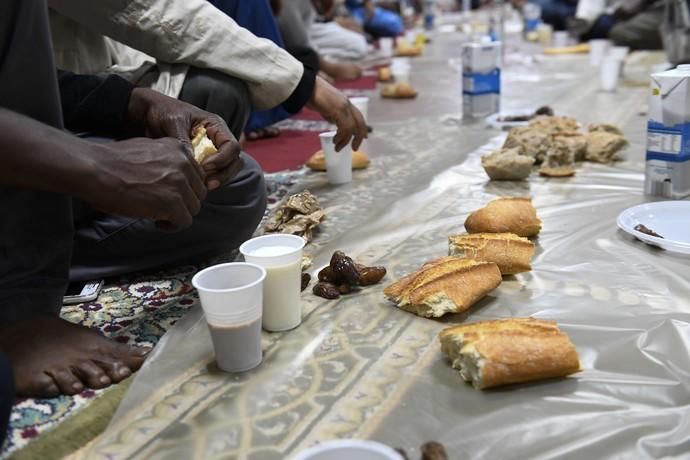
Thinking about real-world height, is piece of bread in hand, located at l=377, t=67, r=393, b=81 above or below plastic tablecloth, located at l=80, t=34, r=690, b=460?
above

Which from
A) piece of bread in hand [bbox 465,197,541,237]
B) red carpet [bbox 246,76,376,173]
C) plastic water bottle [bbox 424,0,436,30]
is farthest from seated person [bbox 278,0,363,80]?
plastic water bottle [bbox 424,0,436,30]

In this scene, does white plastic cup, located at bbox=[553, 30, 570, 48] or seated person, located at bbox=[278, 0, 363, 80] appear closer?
seated person, located at bbox=[278, 0, 363, 80]

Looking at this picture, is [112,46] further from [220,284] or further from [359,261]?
[220,284]

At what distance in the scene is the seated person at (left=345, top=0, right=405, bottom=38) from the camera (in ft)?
18.1

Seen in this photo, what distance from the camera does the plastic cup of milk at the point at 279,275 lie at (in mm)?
982

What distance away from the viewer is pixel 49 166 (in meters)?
0.86

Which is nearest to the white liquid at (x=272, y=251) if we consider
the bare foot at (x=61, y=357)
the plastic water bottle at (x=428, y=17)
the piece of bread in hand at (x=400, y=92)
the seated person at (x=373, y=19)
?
the bare foot at (x=61, y=357)

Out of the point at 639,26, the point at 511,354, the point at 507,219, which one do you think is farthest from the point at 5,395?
the point at 639,26

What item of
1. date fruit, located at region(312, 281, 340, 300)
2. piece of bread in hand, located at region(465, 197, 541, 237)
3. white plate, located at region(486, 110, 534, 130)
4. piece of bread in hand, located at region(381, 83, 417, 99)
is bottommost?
date fruit, located at region(312, 281, 340, 300)

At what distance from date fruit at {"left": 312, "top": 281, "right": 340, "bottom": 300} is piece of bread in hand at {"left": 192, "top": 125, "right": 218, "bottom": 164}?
0.90ft

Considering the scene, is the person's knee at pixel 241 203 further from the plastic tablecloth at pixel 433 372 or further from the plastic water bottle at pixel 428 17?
the plastic water bottle at pixel 428 17

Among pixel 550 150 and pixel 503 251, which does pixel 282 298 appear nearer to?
pixel 503 251

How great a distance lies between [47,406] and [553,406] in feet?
2.04

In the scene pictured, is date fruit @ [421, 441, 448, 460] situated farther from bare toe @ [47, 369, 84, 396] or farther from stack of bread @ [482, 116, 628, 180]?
stack of bread @ [482, 116, 628, 180]
